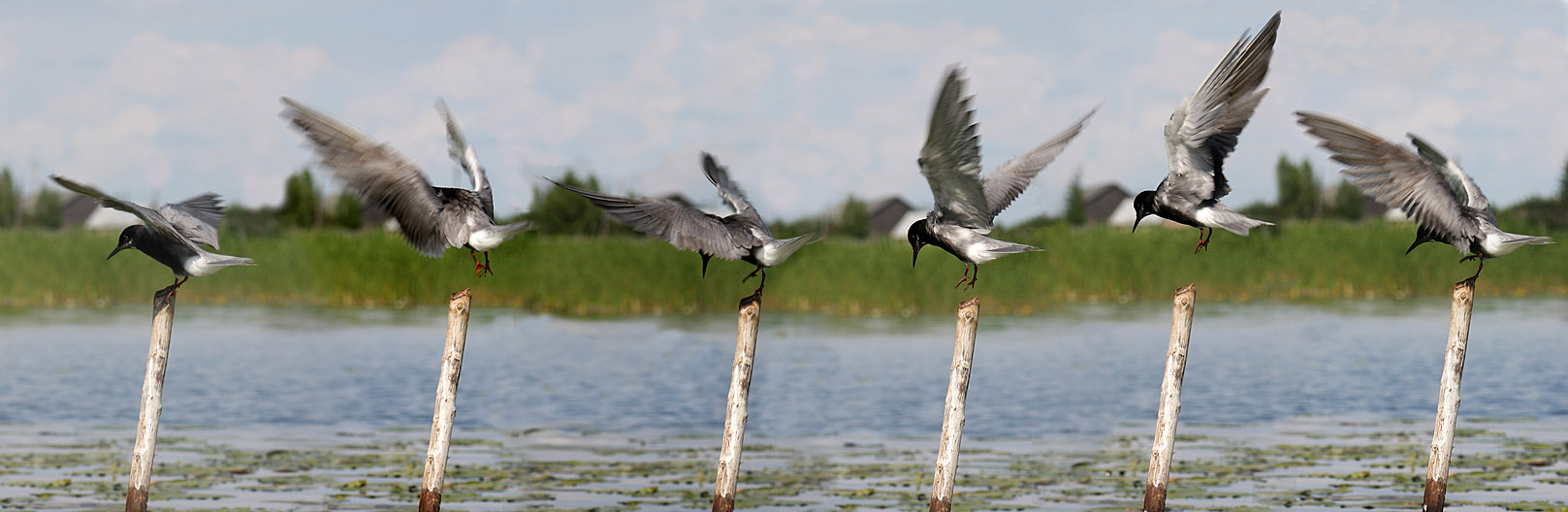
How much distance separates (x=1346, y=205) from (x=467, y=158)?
43.6 meters

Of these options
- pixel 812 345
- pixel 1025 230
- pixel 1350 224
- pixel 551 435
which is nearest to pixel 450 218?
pixel 551 435

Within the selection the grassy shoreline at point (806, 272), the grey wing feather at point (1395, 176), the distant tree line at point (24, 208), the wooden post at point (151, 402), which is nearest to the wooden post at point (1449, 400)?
the grey wing feather at point (1395, 176)

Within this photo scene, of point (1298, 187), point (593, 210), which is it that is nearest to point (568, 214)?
point (593, 210)

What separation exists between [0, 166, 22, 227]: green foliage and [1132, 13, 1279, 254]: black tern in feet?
187

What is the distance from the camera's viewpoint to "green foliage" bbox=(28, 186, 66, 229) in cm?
5831

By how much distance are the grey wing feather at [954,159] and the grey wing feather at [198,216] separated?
5235 millimetres

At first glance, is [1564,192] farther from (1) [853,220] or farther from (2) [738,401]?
(2) [738,401]

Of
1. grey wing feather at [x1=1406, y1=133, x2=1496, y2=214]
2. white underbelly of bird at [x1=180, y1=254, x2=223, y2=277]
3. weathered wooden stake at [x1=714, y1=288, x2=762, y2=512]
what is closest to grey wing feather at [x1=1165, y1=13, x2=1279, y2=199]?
grey wing feather at [x1=1406, y1=133, x2=1496, y2=214]

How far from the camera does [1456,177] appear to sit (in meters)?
10.7

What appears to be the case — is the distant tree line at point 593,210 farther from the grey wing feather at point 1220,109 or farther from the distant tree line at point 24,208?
the grey wing feather at point 1220,109

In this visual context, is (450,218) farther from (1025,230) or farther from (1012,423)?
(1025,230)

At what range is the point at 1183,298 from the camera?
420 inches

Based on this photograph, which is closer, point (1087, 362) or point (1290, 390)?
point (1290, 390)

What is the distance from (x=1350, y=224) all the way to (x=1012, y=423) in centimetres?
2395
